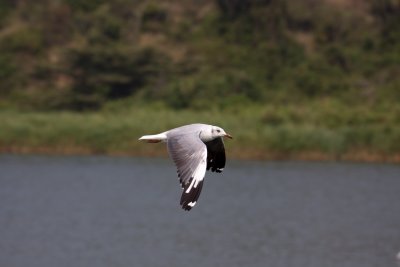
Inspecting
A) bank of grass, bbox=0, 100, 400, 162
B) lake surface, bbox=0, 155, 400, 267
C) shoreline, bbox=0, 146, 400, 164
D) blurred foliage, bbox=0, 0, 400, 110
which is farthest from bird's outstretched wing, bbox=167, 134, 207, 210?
blurred foliage, bbox=0, 0, 400, 110

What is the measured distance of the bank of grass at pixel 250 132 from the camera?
3228cm

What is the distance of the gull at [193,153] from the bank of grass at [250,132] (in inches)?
790

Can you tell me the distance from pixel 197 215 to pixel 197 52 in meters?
20.4

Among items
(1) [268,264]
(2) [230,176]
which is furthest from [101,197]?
(1) [268,264]

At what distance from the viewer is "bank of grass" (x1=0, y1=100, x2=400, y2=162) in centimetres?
3228

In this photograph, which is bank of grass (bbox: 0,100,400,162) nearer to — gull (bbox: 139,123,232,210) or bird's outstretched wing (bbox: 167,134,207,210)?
gull (bbox: 139,123,232,210)

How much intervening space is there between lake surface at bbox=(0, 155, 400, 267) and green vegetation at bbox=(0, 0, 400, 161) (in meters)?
0.96

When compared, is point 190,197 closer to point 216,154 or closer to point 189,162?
point 189,162

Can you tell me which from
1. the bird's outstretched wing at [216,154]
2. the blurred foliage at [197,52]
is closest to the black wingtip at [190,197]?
the bird's outstretched wing at [216,154]

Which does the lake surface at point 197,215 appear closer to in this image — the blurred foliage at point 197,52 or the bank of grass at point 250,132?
the bank of grass at point 250,132

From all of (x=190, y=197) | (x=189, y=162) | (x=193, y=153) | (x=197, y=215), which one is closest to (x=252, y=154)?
(x=197, y=215)

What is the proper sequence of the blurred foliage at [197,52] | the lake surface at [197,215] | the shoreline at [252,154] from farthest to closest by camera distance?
1. the blurred foliage at [197,52]
2. the shoreline at [252,154]
3. the lake surface at [197,215]

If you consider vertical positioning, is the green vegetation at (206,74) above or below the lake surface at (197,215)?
above

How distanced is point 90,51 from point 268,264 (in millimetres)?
24351
